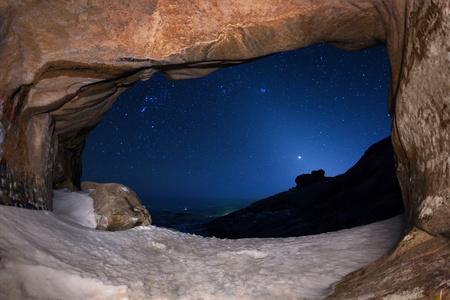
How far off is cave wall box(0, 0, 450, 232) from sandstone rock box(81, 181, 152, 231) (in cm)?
97

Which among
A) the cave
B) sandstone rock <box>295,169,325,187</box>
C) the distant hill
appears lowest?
the distant hill

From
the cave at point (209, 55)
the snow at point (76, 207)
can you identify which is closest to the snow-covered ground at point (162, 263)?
the cave at point (209, 55)

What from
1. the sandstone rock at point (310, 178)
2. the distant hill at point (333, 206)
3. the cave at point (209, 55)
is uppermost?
the cave at point (209, 55)

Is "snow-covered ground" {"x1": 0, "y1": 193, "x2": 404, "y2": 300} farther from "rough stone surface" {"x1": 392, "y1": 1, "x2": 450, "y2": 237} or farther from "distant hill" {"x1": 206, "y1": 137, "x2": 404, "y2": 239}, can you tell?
"distant hill" {"x1": 206, "y1": 137, "x2": 404, "y2": 239}

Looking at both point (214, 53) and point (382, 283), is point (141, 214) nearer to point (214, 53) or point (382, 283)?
point (214, 53)

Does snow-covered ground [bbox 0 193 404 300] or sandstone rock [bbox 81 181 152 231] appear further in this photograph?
sandstone rock [bbox 81 181 152 231]

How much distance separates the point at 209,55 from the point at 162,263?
11.0ft

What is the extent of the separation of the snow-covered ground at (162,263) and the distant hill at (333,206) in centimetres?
1169

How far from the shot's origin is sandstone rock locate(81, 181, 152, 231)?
16.1ft

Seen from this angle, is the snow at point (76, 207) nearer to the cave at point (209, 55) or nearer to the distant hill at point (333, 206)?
the cave at point (209, 55)

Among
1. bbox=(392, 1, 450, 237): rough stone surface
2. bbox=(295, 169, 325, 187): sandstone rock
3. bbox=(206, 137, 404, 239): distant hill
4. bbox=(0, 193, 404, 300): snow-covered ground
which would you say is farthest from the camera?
bbox=(295, 169, 325, 187): sandstone rock

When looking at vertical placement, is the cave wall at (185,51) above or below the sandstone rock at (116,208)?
above

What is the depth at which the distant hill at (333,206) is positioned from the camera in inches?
583

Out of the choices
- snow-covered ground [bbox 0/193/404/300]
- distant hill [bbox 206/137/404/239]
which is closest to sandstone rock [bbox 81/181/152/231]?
snow-covered ground [bbox 0/193/404/300]
